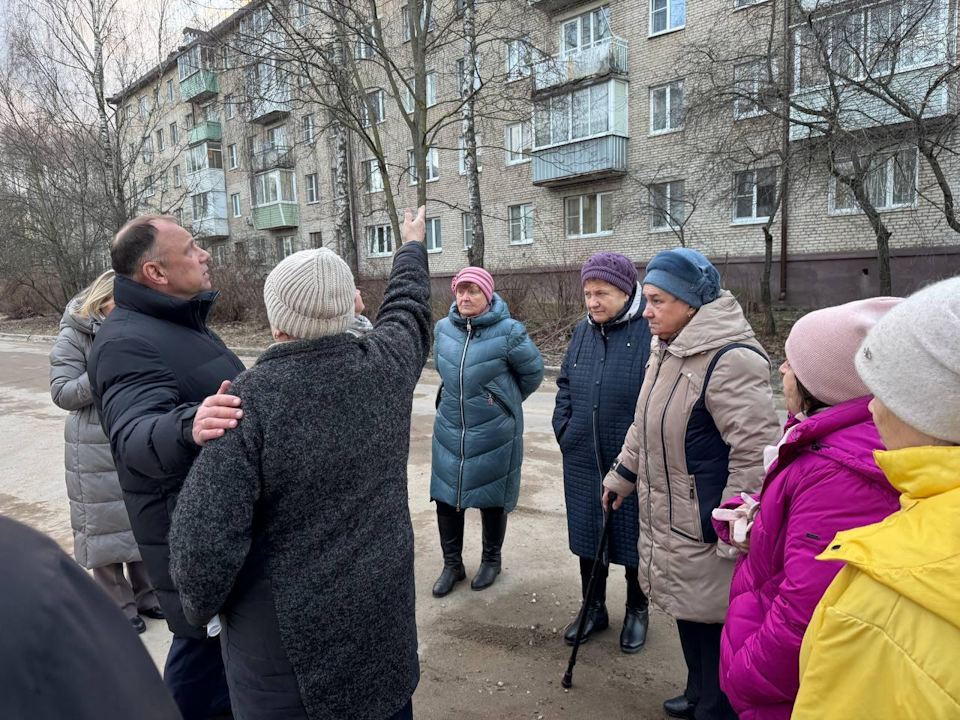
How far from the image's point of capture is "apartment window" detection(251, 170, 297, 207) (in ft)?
90.2

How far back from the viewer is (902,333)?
1.11 metres

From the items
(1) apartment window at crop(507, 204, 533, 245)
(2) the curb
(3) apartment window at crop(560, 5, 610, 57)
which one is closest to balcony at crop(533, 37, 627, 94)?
(3) apartment window at crop(560, 5, 610, 57)

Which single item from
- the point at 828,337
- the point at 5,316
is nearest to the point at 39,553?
the point at 828,337

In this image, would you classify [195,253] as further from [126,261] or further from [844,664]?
[844,664]

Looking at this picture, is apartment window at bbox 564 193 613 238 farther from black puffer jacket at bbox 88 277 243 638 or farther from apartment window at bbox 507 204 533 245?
black puffer jacket at bbox 88 277 243 638

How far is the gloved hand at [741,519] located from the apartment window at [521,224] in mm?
19473

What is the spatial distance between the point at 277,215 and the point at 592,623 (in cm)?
2739

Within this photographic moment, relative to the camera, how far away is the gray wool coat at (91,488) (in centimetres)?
321

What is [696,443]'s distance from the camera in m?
2.23

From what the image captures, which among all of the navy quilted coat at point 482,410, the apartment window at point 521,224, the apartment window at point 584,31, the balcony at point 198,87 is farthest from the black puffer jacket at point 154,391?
the balcony at point 198,87

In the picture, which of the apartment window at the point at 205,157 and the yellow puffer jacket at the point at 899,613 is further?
the apartment window at the point at 205,157

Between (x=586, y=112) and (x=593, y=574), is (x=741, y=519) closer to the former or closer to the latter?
(x=593, y=574)

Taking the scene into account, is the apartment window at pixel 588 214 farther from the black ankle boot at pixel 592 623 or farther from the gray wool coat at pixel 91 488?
the gray wool coat at pixel 91 488

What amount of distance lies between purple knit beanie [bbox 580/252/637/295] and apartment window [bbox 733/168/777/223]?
10.6 m
